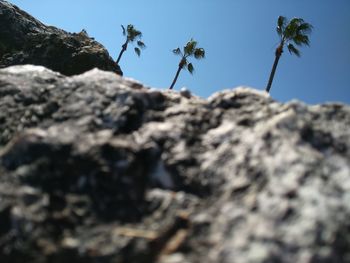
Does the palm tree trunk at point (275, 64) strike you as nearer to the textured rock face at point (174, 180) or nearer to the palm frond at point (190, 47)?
the palm frond at point (190, 47)

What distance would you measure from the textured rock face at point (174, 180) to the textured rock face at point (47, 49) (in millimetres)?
13741

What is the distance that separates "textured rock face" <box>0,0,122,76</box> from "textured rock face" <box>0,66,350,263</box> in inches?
541

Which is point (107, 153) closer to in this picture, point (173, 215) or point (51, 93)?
point (173, 215)

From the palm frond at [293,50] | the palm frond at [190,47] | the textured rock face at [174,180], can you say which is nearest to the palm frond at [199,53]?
the palm frond at [190,47]

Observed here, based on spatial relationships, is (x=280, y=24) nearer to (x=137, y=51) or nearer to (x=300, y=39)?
(x=300, y=39)

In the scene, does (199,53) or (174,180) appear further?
(199,53)

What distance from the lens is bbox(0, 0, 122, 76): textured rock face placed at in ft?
57.5

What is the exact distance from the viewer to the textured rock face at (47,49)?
1753 centimetres

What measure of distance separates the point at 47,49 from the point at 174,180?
1634 centimetres

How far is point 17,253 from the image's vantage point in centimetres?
334

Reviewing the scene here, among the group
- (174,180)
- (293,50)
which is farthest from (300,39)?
(174,180)

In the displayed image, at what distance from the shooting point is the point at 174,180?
12.4 ft

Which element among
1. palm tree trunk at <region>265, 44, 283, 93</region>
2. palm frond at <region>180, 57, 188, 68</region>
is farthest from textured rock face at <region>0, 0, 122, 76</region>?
palm frond at <region>180, 57, 188, 68</region>

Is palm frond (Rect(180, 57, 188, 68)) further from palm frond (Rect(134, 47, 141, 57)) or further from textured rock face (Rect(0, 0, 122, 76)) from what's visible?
textured rock face (Rect(0, 0, 122, 76))
